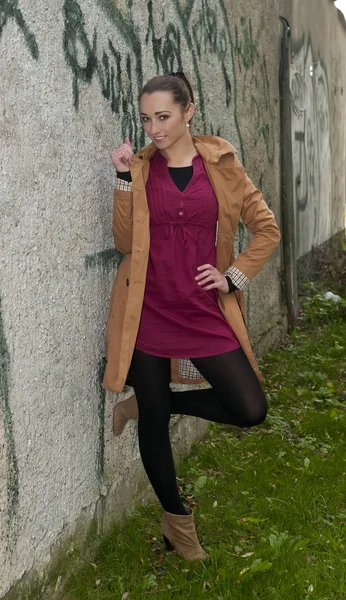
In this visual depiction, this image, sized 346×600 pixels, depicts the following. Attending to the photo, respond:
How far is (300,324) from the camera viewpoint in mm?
7484

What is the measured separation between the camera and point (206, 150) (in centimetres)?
306

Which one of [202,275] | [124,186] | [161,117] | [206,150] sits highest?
[161,117]

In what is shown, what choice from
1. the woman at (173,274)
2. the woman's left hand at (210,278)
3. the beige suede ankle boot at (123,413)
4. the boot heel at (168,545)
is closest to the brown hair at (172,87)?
the woman at (173,274)

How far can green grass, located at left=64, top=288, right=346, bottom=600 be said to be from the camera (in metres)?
3.02

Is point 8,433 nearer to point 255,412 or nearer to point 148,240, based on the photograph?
point 148,240

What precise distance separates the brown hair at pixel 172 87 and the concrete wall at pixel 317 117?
15.0ft

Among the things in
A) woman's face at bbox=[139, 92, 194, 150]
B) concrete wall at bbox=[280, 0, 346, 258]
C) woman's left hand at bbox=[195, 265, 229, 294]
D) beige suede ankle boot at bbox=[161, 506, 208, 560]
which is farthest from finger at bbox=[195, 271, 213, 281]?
concrete wall at bbox=[280, 0, 346, 258]

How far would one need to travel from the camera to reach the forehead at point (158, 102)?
2896mm

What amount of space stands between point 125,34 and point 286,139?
12.5ft

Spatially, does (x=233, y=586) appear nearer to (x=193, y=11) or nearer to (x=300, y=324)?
(x=193, y=11)

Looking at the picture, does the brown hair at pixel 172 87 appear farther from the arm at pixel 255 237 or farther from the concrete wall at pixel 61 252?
the arm at pixel 255 237

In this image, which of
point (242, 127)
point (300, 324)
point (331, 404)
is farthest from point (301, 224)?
point (331, 404)

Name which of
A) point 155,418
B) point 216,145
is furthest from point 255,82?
point 155,418

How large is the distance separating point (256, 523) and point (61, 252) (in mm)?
1611
